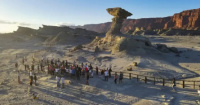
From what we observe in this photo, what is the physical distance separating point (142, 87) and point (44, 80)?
9.13 meters

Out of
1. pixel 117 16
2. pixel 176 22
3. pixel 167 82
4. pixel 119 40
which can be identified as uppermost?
pixel 176 22

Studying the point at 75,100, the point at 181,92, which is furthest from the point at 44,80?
the point at 181,92

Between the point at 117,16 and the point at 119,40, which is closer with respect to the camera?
the point at 119,40

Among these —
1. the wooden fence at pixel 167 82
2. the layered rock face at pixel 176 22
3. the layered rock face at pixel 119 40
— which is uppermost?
the layered rock face at pixel 176 22

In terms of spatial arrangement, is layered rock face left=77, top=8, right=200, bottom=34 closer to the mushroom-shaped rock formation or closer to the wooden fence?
the mushroom-shaped rock formation

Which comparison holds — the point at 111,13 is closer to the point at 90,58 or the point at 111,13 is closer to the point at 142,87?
the point at 90,58

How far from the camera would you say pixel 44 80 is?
17.9 meters

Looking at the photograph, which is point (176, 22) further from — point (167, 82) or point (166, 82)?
point (166, 82)

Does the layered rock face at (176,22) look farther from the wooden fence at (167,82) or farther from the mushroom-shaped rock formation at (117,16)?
the wooden fence at (167,82)

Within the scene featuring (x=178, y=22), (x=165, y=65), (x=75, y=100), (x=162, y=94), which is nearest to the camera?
(x=75, y=100)

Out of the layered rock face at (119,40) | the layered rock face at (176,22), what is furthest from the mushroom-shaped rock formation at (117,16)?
the layered rock face at (176,22)

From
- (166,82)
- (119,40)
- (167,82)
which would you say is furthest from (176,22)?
(166,82)

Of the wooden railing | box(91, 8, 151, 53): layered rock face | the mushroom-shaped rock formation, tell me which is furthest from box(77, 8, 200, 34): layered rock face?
the wooden railing

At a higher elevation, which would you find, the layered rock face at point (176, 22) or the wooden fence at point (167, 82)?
the layered rock face at point (176, 22)
